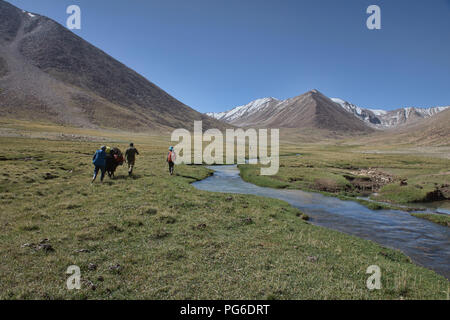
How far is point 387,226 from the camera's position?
2103 cm

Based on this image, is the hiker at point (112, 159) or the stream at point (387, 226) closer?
the stream at point (387, 226)

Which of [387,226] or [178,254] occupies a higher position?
[178,254]

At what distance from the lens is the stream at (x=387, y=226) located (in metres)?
15.5

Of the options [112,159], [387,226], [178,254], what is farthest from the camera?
[112,159]

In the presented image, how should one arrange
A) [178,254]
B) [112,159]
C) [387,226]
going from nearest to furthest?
[178,254], [387,226], [112,159]

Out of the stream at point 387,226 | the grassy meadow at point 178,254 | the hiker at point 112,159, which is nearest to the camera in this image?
the grassy meadow at point 178,254

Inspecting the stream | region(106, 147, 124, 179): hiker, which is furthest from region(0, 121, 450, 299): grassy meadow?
region(106, 147, 124, 179): hiker

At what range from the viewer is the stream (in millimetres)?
15547

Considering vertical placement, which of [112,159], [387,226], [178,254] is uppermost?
[112,159]

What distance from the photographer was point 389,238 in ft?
59.6

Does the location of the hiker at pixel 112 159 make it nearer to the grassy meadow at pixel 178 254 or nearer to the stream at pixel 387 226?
the grassy meadow at pixel 178 254

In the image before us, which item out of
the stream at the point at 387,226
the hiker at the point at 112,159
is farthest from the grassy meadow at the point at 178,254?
the hiker at the point at 112,159

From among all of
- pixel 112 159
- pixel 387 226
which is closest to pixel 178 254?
pixel 387 226

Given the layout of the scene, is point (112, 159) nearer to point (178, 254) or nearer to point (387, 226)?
point (178, 254)
